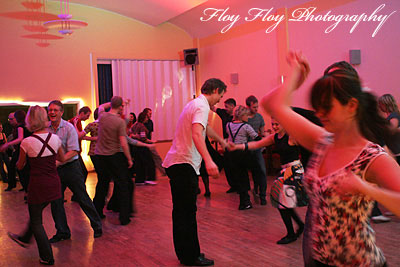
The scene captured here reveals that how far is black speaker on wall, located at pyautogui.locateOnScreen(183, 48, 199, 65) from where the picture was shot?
1120 cm

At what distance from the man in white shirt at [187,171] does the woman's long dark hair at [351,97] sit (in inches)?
78.5

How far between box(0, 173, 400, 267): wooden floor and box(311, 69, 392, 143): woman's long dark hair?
94.4 inches

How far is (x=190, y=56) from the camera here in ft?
36.9

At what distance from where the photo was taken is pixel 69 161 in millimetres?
4355

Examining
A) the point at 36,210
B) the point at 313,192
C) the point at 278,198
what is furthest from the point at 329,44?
the point at 313,192

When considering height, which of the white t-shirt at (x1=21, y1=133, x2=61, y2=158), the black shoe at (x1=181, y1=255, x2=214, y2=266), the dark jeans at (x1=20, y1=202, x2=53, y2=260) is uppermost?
the white t-shirt at (x1=21, y1=133, x2=61, y2=158)

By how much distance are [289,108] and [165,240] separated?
10.4 ft

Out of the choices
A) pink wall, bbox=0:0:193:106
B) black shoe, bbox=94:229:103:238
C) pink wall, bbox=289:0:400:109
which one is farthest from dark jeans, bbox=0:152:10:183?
pink wall, bbox=289:0:400:109

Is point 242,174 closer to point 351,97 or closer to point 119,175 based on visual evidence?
point 119,175

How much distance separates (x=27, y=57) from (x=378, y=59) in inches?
295

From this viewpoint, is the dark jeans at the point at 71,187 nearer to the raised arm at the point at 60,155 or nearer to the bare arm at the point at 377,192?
the raised arm at the point at 60,155

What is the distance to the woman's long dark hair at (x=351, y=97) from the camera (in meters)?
1.31

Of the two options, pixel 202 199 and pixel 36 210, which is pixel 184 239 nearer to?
pixel 36 210

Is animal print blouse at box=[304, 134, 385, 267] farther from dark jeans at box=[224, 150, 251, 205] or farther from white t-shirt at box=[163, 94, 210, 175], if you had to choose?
dark jeans at box=[224, 150, 251, 205]
